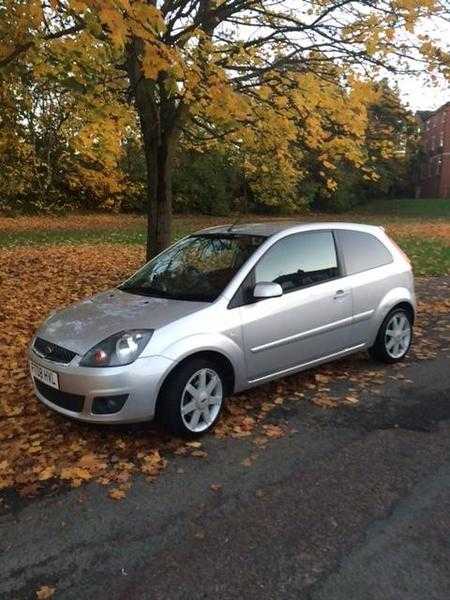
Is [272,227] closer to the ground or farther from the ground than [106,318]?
farther from the ground

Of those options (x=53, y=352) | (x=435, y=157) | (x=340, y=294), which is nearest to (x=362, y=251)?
(x=340, y=294)

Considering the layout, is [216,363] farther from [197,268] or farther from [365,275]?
[365,275]

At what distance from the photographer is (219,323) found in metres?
4.45

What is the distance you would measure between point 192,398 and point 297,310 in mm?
1297

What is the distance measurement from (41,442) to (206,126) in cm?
748

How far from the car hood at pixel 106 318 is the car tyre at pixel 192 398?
15.9 inches

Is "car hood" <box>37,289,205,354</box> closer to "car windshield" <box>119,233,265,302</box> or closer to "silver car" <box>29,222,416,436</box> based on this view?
"silver car" <box>29,222,416,436</box>

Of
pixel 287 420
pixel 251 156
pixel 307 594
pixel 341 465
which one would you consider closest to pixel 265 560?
pixel 307 594

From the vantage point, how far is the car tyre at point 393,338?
19.7 feet

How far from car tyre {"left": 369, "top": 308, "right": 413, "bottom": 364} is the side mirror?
1.83m

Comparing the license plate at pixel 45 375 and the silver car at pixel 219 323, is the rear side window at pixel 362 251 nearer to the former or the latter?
the silver car at pixel 219 323

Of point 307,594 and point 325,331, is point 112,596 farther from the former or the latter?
point 325,331

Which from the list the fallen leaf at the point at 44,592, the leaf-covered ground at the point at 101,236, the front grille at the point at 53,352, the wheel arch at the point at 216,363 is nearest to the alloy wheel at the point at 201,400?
the wheel arch at the point at 216,363

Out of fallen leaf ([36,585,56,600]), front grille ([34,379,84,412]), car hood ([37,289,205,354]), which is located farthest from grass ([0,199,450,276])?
fallen leaf ([36,585,56,600])
